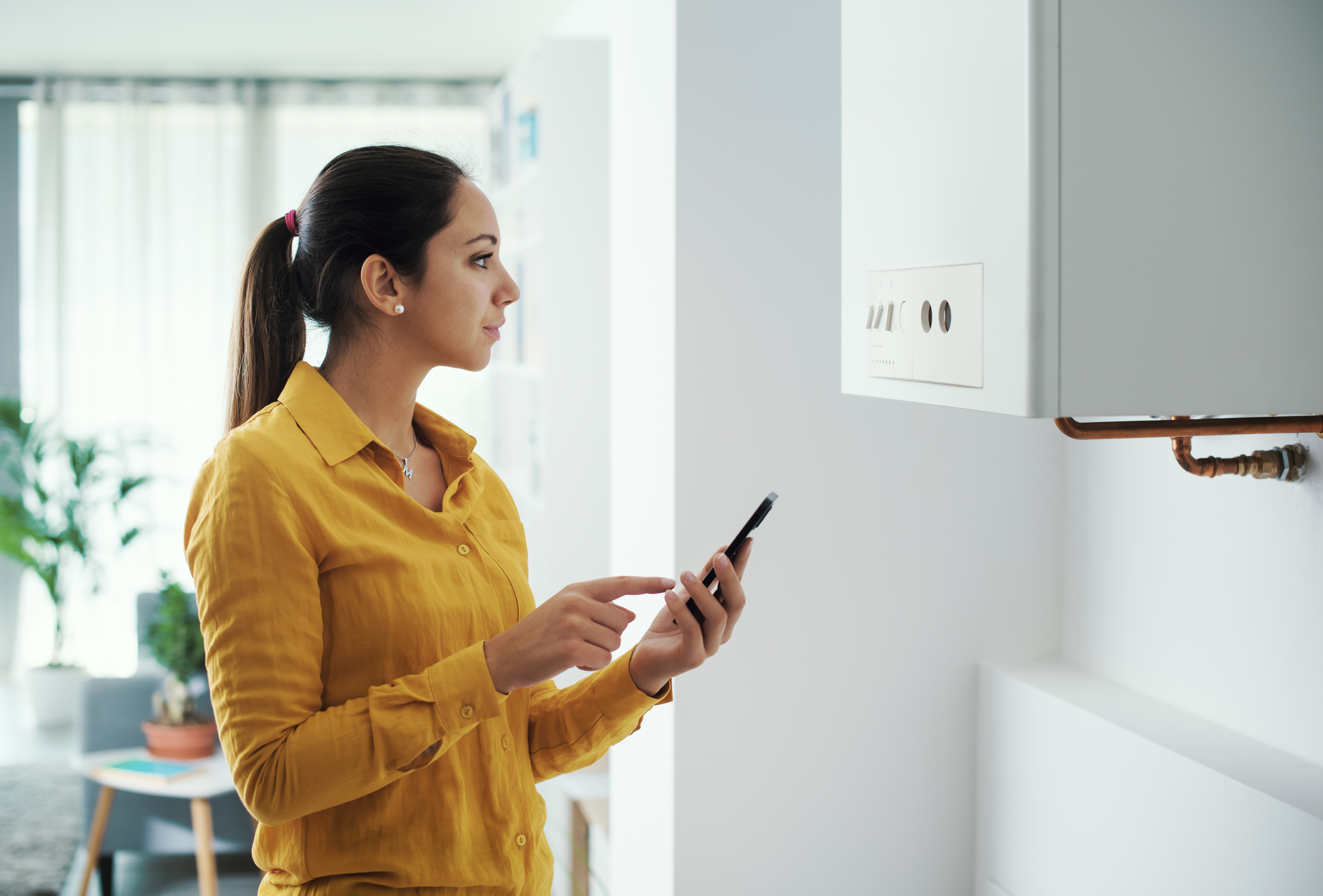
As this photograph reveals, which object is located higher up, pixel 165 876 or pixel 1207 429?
pixel 1207 429

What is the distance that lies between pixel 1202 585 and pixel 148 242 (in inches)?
183

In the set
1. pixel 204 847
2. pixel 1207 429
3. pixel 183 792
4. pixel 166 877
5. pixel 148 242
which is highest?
pixel 148 242

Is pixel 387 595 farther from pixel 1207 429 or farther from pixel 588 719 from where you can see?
pixel 1207 429

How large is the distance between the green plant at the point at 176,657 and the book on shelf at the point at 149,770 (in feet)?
0.38

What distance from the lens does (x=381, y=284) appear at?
102 cm

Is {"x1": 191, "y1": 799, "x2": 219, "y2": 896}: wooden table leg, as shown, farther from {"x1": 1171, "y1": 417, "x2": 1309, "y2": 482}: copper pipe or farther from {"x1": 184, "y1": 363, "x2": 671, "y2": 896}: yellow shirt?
{"x1": 1171, "y1": 417, "x2": 1309, "y2": 482}: copper pipe

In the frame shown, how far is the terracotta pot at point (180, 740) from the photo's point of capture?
108 inches

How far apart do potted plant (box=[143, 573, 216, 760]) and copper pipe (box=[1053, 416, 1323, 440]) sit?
8.07ft

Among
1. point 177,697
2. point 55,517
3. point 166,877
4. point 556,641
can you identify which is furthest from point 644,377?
point 55,517

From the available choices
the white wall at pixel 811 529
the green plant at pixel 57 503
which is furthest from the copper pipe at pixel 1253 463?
the green plant at pixel 57 503

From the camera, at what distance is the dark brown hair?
102cm

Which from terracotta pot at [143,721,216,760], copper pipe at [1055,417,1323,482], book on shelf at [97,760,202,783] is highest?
copper pipe at [1055,417,1323,482]

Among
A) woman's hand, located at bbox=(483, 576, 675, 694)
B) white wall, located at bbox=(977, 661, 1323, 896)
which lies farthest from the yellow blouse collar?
white wall, located at bbox=(977, 661, 1323, 896)

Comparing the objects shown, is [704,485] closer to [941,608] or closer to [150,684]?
[941,608]
